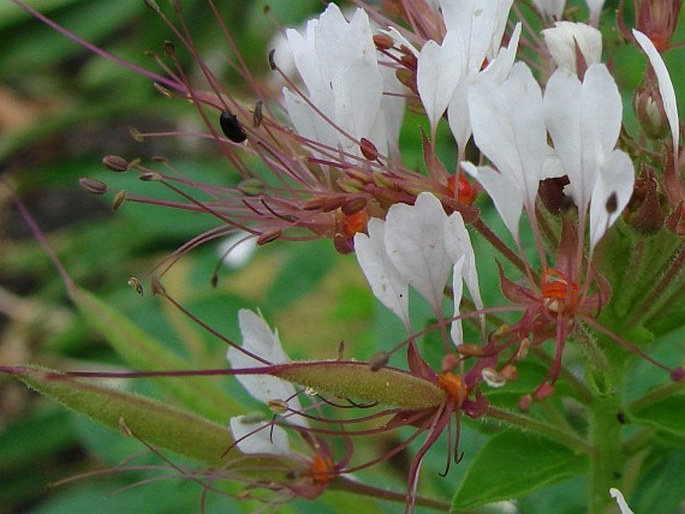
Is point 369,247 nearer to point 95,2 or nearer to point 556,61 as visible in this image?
point 556,61

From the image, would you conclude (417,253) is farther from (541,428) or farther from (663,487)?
(663,487)

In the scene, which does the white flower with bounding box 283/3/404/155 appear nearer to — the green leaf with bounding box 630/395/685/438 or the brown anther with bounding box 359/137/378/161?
the brown anther with bounding box 359/137/378/161

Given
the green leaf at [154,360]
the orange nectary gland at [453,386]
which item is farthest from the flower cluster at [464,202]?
the green leaf at [154,360]

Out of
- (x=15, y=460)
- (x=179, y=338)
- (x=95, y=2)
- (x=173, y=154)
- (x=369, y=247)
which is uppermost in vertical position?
(x=369, y=247)

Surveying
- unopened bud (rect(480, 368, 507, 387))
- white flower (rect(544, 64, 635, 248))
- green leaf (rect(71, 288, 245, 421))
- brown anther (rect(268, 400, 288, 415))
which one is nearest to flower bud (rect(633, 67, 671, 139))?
white flower (rect(544, 64, 635, 248))

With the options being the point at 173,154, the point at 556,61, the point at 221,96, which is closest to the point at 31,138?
the point at 173,154
